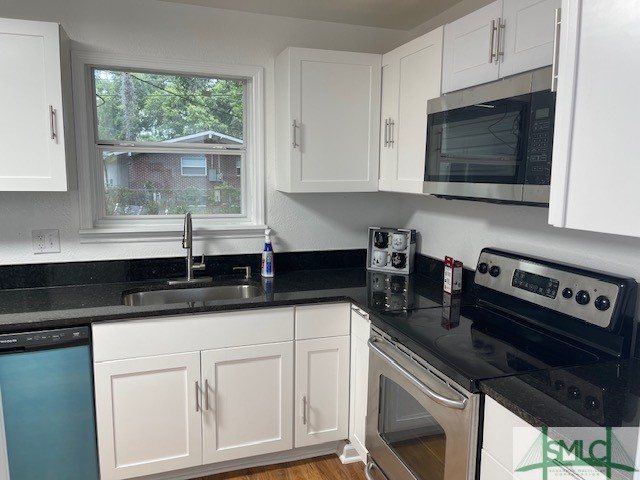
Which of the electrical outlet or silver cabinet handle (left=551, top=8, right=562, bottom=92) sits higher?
silver cabinet handle (left=551, top=8, right=562, bottom=92)

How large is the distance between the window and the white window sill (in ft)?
0.96

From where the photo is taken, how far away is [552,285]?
1.73 m

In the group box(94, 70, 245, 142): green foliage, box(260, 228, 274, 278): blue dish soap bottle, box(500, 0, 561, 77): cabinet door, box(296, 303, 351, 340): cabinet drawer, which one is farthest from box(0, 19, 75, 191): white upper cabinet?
box(500, 0, 561, 77): cabinet door

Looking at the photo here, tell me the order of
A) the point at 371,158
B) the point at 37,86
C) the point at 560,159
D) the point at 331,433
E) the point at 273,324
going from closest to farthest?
the point at 560,159 → the point at 37,86 → the point at 273,324 → the point at 331,433 → the point at 371,158

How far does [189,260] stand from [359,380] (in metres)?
1.05

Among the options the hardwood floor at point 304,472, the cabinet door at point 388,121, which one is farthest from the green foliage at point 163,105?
the hardwood floor at point 304,472

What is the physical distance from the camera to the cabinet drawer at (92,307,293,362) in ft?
6.35

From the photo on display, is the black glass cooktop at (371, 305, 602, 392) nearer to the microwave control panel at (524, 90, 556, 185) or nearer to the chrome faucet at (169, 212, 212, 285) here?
the microwave control panel at (524, 90, 556, 185)

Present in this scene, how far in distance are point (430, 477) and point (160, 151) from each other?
1983 millimetres

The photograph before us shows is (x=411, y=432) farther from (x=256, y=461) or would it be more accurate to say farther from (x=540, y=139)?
(x=540, y=139)

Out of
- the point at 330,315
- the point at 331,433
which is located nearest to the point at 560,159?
the point at 330,315

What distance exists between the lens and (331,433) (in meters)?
2.33

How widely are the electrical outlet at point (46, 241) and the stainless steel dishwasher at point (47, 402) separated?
648 mm

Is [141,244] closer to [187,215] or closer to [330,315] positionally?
[187,215]
